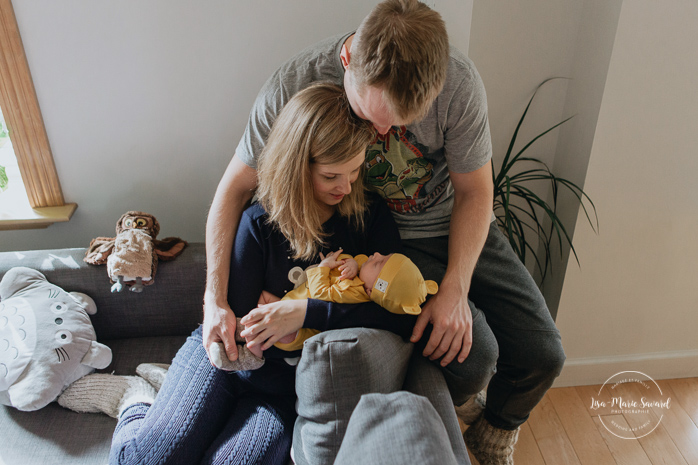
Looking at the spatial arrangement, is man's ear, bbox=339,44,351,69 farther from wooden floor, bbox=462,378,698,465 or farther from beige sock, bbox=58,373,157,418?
wooden floor, bbox=462,378,698,465

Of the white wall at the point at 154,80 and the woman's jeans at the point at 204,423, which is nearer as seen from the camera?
the woman's jeans at the point at 204,423

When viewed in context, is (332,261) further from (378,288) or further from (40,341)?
(40,341)

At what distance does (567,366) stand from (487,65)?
1.25 m

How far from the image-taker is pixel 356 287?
121 centimetres

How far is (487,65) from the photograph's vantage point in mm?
1798

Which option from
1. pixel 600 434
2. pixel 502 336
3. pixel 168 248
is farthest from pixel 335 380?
pixel 600 434

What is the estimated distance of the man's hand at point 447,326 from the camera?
1.22 metres

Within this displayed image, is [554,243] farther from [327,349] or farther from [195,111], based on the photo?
[195,111]

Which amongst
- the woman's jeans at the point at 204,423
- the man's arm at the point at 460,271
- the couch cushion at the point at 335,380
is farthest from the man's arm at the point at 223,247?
the man's arm at the point at 460,271

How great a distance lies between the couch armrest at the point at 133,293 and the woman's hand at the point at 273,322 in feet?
1.60

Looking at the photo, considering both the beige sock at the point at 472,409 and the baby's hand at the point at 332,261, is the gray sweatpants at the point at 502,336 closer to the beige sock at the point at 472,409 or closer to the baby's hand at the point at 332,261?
the beige sock at the point at 472,409

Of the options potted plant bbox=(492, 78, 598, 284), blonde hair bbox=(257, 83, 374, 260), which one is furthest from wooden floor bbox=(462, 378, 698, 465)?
blonde hair bbox=(257, 83, 374, 260)

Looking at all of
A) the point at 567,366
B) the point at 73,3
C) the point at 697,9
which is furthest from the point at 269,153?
the point at 567,366

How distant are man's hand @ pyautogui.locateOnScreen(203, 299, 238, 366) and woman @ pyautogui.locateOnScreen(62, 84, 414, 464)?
0.07ft
